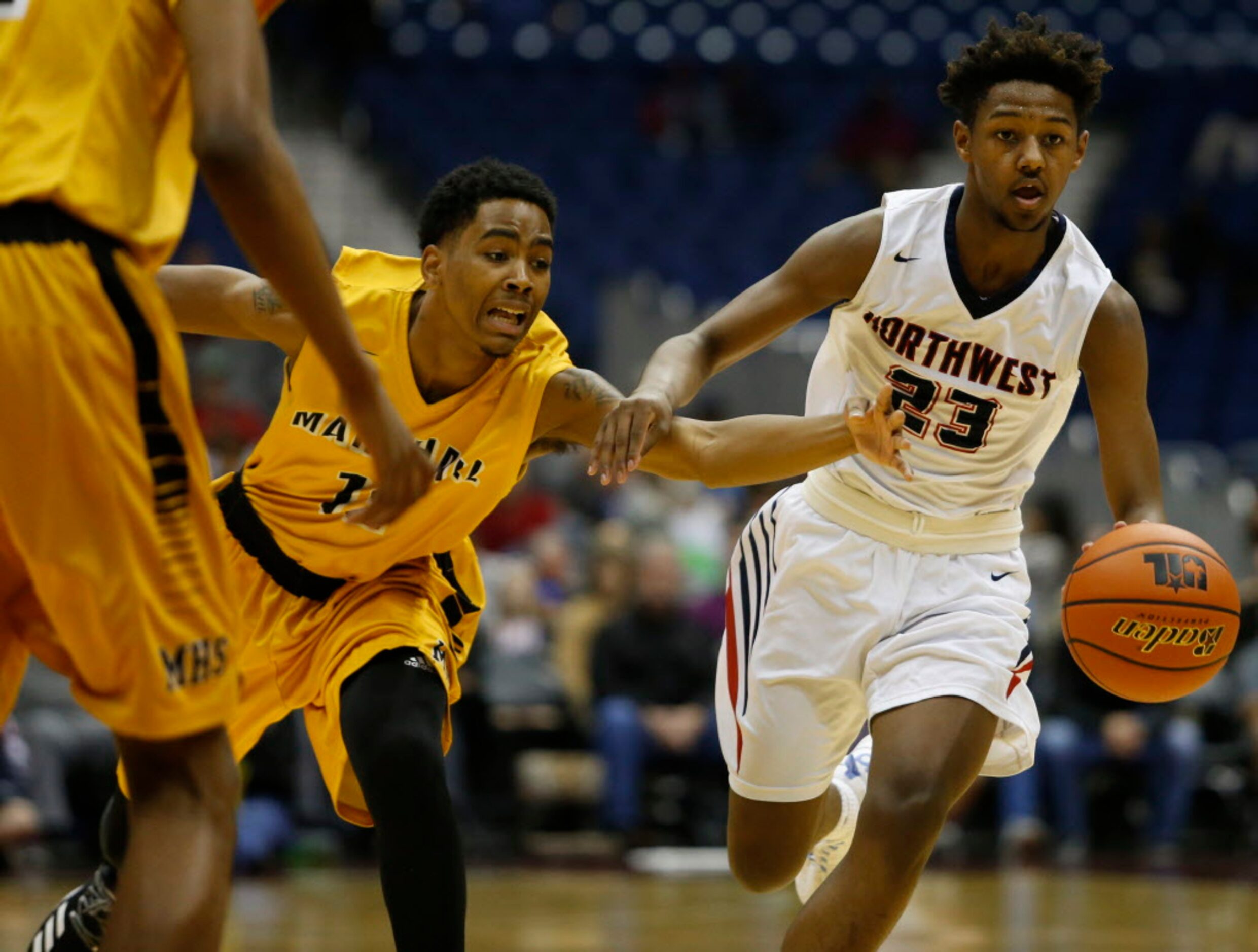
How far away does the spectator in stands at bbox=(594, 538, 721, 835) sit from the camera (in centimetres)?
917

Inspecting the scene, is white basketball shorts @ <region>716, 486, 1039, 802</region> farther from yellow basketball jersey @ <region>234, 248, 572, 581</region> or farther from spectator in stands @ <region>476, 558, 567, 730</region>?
spectator in stands @ <region>476, 558, 567, 730</region>

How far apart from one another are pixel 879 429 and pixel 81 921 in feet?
7.00

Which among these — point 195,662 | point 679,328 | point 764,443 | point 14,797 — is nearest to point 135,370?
point 195,662

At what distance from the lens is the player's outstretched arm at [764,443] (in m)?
3.93

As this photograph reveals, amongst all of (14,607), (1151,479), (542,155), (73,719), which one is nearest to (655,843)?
(73,719)

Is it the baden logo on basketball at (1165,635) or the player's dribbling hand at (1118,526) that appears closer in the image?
the baden logo on basketball at (1165,635)

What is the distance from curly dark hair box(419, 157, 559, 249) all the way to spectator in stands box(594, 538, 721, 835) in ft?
16.5

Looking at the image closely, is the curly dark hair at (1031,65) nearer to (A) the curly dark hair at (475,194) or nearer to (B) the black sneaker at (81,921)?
(A) the curly dark hair at (475,194)

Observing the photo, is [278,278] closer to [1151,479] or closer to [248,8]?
[248,8]

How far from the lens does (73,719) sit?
28.0 ft

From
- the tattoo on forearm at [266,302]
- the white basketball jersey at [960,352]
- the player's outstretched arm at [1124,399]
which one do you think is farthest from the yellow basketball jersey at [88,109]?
the player's outstretched arm at [1124,399]

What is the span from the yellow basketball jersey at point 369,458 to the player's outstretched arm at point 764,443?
188mm

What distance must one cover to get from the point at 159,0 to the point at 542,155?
43.3 feet

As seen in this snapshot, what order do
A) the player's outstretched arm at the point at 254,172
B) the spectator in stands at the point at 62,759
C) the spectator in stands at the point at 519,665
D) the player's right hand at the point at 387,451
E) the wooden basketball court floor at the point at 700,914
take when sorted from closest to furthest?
1. the player's outstretched arm at the point at 254,172
2. the player's right hand at the point at 387,451
3. the wooden basketball court floor at the point at 700,914
4. the spectator in stands at the point at 62,759
5. the spectator in stands at the point at 519,665
